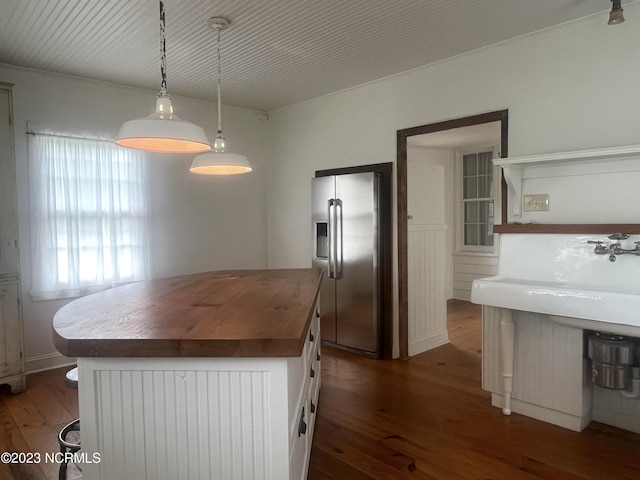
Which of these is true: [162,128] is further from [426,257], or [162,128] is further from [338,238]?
[426,257]

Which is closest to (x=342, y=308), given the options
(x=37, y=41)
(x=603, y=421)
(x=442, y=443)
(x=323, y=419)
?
(x=323, y=419)

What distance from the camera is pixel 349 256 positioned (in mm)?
3984

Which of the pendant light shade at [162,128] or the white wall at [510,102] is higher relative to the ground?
the white wall at [510,102]

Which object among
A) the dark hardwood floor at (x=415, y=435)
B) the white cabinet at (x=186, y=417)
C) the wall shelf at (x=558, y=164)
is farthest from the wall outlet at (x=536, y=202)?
the white cabinet at (x=186, y=417)

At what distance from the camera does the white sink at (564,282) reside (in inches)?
80.8

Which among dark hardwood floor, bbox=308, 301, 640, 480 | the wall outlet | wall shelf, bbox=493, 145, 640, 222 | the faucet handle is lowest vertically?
dark hardwood floor, bbox=308, 301, 640, 480

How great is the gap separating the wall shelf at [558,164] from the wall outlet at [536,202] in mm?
43

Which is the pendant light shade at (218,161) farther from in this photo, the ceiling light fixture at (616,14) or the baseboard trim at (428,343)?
the baseboard trim at (428,343)

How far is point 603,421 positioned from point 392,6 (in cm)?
283

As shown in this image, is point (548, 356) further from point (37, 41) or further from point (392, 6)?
point (37, 41)

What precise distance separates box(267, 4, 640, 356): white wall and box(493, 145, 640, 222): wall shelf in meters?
0.14

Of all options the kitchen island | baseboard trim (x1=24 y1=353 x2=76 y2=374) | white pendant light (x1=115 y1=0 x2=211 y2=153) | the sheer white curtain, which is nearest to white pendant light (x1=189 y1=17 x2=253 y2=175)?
white pendant light (x1=115 y1=0 x2=211 y2=153)

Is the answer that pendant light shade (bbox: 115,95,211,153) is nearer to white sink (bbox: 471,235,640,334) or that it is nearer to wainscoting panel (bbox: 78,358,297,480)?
wainscoting panel (bbox: 78,358,297,480)

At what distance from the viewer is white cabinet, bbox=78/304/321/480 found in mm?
1334
